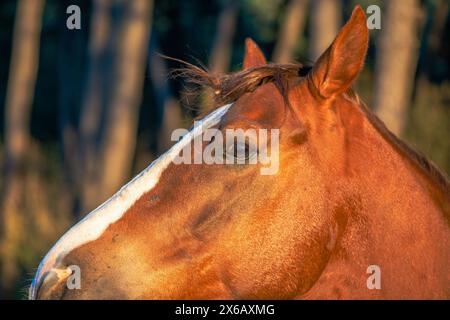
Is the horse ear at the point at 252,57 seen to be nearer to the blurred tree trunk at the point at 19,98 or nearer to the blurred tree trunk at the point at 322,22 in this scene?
the blurred tree trunk at the point at 322,22

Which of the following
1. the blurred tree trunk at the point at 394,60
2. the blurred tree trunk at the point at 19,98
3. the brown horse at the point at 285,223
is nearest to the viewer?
the brown horse at the point at 285,223

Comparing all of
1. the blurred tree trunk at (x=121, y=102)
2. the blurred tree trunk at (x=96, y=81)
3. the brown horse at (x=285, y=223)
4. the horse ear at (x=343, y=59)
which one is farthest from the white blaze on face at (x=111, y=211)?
the blurred tree trunk at (x=96, y=81)

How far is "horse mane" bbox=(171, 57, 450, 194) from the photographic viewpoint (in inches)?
179

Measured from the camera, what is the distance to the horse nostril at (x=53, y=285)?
4.15 m

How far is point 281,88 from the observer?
4523mm

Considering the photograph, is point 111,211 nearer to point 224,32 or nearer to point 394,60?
point 394,60

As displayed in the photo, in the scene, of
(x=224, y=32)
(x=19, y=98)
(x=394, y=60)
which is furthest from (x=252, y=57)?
(x=224, y=32)

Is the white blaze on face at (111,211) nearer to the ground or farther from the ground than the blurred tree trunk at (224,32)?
nearer to the ground

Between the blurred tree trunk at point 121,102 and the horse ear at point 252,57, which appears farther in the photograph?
the blurred tree trunk at point 121,102

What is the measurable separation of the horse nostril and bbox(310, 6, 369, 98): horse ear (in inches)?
56.1

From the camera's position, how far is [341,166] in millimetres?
4398

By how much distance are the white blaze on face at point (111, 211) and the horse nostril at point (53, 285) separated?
0.03 m

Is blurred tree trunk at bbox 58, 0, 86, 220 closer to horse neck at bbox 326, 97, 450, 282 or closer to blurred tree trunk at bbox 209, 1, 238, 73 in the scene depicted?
blurred tree trunk at bbox 209, 1, 238, 73

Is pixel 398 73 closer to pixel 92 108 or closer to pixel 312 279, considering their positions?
pixel 312 279
